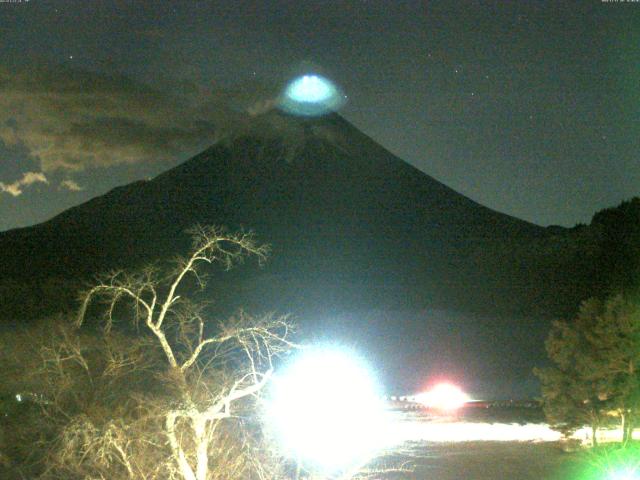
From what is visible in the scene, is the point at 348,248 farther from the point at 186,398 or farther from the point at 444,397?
the point at 186,398

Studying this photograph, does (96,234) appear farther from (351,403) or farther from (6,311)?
(351,403)

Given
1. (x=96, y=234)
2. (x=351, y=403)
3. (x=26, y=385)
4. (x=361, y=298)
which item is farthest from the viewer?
(x=96, y=234)

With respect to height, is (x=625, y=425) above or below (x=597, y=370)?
below

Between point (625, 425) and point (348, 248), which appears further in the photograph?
point (348, 248)

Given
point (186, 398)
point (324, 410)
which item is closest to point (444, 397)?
point (324, 410)

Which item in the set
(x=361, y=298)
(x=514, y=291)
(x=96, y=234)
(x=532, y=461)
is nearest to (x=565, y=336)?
(x=532, y=461)

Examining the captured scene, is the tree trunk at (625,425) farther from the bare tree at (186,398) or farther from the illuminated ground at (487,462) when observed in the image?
the bare tree at (186,398)

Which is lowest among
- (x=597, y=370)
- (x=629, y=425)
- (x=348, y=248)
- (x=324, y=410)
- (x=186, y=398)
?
(x=629, y=425)

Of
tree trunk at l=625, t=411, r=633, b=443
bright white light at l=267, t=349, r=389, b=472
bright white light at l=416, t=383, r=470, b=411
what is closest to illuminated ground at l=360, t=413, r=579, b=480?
tree trunk at l=625, t=411, r=633, b=443
